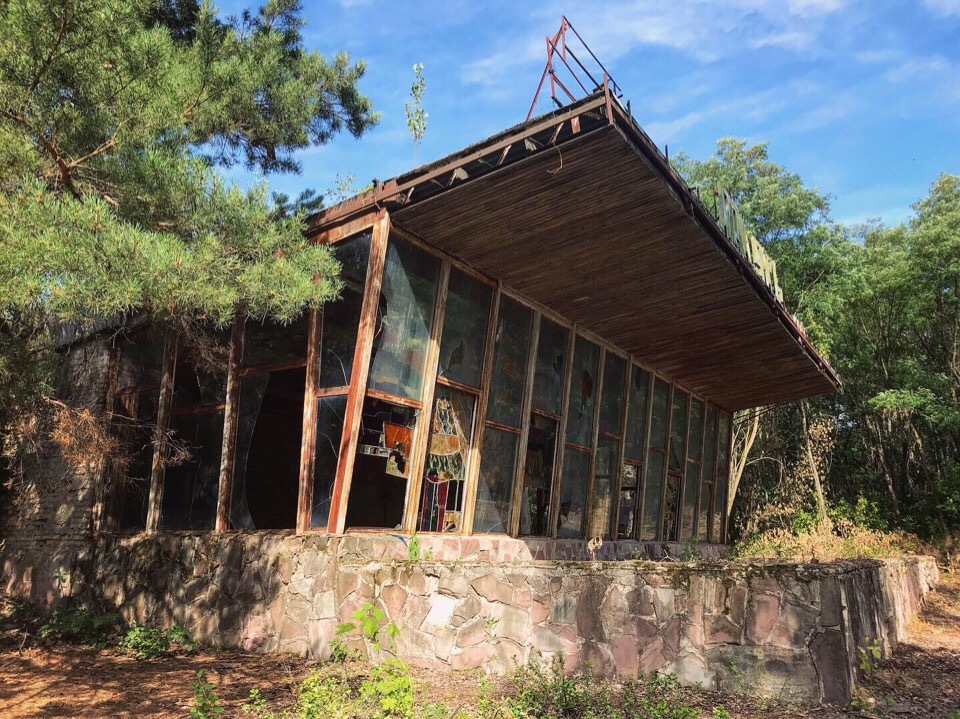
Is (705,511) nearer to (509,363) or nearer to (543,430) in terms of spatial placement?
(543,430)

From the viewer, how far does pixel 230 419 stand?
8.30 meters

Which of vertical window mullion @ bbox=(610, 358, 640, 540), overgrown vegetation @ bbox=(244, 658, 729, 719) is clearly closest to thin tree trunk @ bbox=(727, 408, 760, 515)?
vertical window mullion @ bbox=(610, 358, 640, 540)

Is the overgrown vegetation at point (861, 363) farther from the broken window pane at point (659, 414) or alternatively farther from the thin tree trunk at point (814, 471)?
the broken window pane at point (659, 414)

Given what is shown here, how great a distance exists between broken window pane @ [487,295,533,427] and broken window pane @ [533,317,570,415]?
322 millimetres

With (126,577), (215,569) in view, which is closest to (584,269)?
(215,569)

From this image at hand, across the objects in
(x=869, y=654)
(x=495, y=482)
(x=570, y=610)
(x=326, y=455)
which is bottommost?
(x=869, y=654)

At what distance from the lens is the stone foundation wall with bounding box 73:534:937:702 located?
188 inches

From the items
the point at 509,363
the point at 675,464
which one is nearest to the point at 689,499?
the point at 675,464

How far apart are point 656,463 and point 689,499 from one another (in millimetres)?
1972

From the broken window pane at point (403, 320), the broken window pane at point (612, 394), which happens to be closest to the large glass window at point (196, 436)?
the broken window pane at point (403, 320)

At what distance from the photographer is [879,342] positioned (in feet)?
72.8

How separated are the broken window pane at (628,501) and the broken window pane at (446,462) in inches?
170

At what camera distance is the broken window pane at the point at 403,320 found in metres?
7.28

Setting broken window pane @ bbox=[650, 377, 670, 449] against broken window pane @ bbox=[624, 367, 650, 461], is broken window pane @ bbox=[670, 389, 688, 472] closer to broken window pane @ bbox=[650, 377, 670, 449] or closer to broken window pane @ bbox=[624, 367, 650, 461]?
broken window pane @ bbox=[650, 377, 670, 449]
